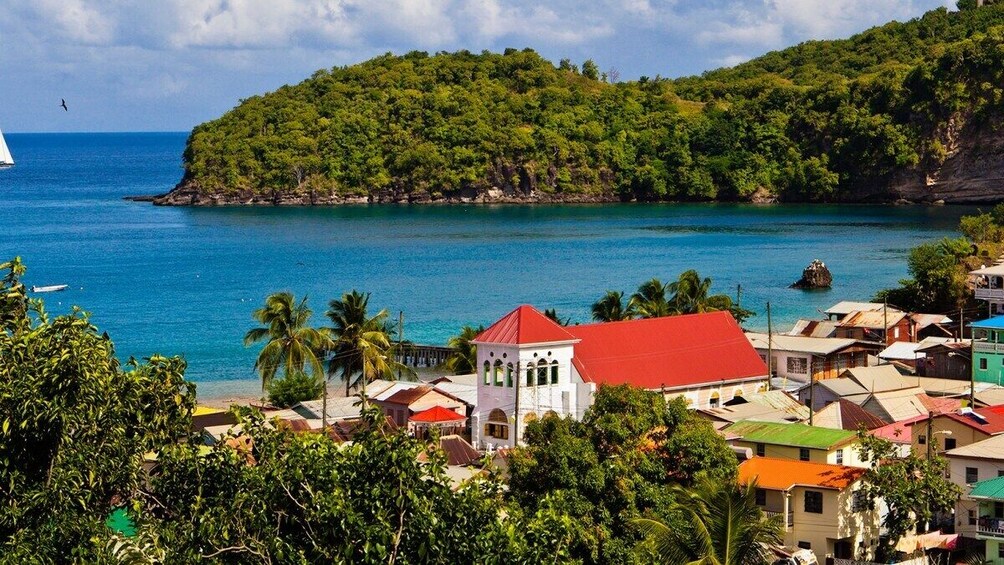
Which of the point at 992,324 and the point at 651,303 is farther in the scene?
the point at 651,303

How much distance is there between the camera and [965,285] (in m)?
57.5

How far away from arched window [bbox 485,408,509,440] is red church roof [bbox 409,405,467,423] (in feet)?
6.97

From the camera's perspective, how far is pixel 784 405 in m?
38.6

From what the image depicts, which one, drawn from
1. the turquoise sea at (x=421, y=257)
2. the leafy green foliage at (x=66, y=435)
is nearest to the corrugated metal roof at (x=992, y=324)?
Answer: the turquoise sea at (x=421, y=257)

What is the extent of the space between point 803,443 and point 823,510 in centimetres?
337

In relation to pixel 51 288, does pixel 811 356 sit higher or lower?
higher

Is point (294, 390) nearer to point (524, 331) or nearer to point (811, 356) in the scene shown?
point (524, 331)

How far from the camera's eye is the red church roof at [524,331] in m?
36.4

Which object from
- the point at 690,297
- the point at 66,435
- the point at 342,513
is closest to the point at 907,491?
the point at 342,513

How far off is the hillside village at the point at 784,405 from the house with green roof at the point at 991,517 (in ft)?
0.09

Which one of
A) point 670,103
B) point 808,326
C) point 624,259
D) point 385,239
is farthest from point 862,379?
point 670,103

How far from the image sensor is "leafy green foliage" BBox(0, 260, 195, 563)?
48.1ft

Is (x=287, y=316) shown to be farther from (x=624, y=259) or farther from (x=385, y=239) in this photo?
(x=385, y=239)

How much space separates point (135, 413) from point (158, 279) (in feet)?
265
